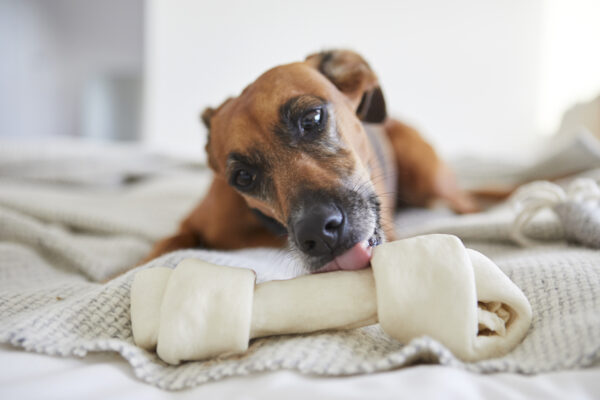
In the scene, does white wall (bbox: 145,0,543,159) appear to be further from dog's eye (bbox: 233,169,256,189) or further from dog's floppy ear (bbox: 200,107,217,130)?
dog's eye (bbox: 233,169,256,189)

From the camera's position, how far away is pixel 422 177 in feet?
5.41

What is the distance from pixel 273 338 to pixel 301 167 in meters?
0.33

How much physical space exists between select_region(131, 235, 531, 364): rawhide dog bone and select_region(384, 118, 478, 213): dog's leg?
112cm

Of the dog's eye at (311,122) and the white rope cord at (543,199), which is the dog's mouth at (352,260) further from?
the white rope cord at (543,199)

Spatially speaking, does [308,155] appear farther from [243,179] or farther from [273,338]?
[273,338]

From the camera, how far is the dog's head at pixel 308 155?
0.65m

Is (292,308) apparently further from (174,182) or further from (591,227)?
(174,182)

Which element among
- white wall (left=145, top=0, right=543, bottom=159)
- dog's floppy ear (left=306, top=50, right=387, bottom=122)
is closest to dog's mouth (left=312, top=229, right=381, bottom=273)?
dog's floppy ear (left=306, top=50, right=387, bottom=122)

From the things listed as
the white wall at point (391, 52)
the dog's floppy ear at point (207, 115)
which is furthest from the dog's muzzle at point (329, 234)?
the white wall at point (391, 52)

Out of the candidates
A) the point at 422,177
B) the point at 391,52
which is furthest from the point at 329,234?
the point at 391,52

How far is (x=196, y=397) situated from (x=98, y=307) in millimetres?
216

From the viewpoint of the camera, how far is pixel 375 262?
510 mm

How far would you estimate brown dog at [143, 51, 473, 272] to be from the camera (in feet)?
2.15

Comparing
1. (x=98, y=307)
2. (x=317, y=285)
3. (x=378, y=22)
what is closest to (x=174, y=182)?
(x=98, y=307)
